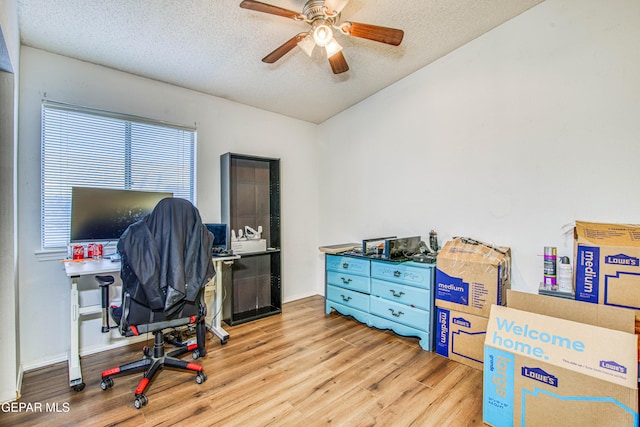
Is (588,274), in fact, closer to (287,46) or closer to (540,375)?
(540,375)

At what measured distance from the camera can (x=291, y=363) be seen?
226 cm

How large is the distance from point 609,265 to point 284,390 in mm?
2196

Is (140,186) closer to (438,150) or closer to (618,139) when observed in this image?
(438,150)

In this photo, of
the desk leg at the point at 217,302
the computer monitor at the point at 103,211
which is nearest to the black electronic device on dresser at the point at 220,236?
the desk leg at the point at 217,302

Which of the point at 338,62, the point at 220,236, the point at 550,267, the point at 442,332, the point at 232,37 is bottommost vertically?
the point at 442,332

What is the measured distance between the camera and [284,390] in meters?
1.91

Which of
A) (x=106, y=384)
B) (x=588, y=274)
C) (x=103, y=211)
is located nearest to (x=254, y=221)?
(x=103, y=211)

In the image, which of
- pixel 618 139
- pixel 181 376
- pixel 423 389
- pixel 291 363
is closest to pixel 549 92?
pixel 618 139

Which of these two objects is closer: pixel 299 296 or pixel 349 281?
pixel 349 281

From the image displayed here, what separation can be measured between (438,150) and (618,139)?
50.2 inches

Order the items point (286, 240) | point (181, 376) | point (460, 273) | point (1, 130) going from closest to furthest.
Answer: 1. point (1, 130)
2. point (181, 376)
3. point (460, 273)
4. point (286, 240)

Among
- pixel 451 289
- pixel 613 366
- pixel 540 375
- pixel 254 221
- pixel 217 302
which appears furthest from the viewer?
pixel 254 221

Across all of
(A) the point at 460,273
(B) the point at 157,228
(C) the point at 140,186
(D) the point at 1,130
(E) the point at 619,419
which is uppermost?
(D) the point at 1,130

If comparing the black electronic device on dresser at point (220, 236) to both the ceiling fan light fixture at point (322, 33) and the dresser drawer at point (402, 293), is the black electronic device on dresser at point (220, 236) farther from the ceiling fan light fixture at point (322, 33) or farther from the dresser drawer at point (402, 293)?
the ceiling fan light fixture at point (322, 33)
